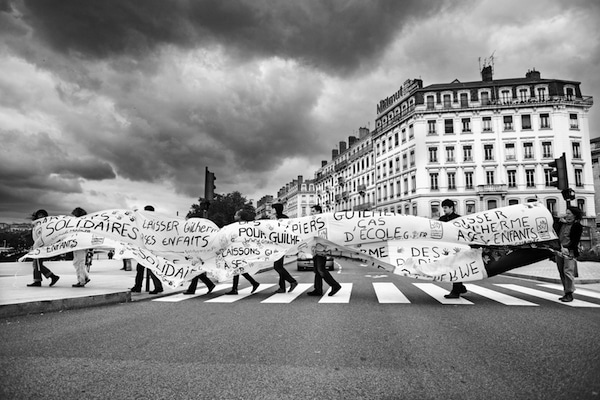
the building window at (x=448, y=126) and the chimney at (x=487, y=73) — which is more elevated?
the chimney at (x=487, y=73)

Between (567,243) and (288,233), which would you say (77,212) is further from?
(567,243)

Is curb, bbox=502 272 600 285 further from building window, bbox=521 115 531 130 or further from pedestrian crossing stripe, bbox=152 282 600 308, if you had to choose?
building window, bbox=521 115 531 130

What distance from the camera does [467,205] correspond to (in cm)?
4984

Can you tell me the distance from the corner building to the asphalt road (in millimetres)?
46368

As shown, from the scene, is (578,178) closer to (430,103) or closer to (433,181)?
(433,181)

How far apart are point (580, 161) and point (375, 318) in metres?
55.6

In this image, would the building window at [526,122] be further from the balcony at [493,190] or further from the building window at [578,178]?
the balcony at [493,190]

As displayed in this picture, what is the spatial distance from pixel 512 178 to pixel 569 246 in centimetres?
4751

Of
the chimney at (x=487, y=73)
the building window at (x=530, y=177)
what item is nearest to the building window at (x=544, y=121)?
the building window at (x=530, y=177)

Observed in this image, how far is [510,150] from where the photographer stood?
50.1 meters

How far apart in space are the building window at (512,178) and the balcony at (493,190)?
99cm

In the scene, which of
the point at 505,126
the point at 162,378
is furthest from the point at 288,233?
the point at 505,126

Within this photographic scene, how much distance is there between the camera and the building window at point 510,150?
4991 cm

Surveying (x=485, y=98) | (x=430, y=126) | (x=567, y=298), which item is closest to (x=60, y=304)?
(x=567, y=298)
